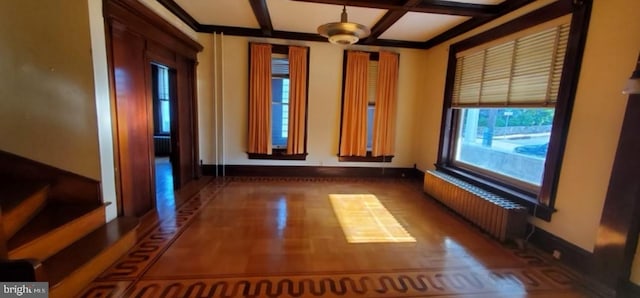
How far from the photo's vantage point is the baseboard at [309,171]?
526 centimetres

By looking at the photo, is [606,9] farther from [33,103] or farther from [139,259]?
[33,103]

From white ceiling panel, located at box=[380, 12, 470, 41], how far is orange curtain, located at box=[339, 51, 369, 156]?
2.10ft

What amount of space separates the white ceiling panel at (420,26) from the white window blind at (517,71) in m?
0.56

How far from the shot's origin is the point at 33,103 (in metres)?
2.36

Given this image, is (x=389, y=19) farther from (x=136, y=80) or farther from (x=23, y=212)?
(x=23, y=212)

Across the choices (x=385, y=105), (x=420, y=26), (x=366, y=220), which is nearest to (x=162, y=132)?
(x=385, y=105)

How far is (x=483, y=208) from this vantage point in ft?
10.5

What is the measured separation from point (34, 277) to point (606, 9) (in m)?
4.53

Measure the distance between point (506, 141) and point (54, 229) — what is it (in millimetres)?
4714

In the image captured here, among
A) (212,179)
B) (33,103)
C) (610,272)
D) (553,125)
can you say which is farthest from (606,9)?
(212,179)

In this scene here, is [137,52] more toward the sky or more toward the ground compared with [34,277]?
more toward the sky

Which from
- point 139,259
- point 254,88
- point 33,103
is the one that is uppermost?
point 254,88

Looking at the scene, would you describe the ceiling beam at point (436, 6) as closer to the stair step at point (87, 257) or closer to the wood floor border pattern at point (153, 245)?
the wood floor border pattern at point (153, 245)

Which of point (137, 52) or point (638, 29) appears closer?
point (638, 29)
